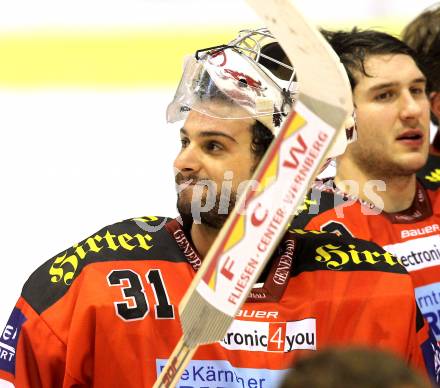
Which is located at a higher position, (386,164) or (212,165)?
(212,165)

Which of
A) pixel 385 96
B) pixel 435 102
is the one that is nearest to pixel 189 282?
pixel 385 96

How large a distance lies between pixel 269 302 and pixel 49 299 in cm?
39

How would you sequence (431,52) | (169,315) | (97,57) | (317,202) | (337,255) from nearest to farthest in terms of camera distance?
1. (169,315)
2. (337,255)
3. (317,202)
4. (431,52)
5. (97,57)

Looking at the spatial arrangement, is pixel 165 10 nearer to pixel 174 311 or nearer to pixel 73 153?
pixel 73 153

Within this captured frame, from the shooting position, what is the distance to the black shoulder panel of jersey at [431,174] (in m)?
2.86

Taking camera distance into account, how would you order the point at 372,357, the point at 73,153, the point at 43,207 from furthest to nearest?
the point at 73,153 < the point at 43,207 < the point at 372,357

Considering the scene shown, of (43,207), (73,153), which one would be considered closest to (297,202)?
(43,207)

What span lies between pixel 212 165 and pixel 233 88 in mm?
148

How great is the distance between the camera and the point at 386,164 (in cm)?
271

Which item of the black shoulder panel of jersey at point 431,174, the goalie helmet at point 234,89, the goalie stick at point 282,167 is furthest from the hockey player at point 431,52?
the goalie stick at point 282,167

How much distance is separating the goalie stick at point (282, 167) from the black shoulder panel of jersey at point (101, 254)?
0.52m

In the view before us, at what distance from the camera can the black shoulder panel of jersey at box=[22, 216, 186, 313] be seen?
76.6 inches

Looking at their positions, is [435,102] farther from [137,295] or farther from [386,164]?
[137,295]

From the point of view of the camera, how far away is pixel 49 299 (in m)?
1.93
